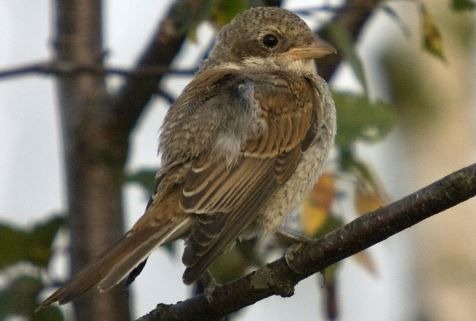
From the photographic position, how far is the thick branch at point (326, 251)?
3.96 m

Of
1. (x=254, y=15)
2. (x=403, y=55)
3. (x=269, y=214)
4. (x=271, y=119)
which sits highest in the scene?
(x=403, y=55)

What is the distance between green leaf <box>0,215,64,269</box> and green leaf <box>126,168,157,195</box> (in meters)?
0.46

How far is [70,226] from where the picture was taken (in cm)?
669

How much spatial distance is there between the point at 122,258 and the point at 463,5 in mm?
2009

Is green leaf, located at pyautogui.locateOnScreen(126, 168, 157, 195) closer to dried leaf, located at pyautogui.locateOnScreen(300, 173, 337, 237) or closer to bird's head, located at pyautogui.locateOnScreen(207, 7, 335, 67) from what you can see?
dried leaf, located at pyautogui.locateOnScreen(300, 173, 337, 237)

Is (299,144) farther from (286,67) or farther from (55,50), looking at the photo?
(55,50)

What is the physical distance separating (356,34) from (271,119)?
169 cm

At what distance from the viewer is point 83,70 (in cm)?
632

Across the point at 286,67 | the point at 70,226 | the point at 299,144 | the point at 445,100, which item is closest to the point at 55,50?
the point at 70,226

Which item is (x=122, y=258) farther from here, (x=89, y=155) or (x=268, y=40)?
(x=89, y=155)

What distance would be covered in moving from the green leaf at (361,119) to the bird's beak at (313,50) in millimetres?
264

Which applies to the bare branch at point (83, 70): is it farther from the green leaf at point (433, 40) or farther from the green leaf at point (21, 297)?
the green leaf at point (433, 40)

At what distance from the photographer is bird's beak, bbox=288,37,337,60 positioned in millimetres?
6105

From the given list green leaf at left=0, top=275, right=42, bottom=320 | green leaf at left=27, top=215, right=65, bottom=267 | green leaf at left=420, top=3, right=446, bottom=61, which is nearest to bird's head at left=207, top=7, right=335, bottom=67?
green leaf at left=420, top=3, right=446, bottom=61
